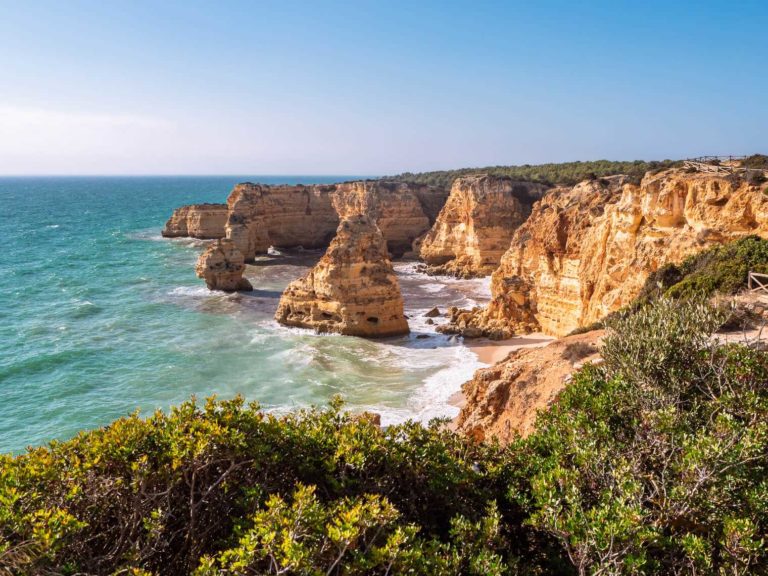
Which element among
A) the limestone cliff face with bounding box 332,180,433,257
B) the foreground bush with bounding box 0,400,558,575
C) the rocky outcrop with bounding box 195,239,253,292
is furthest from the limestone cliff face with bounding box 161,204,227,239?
the foreground bush with bounding box 0,400,558,575

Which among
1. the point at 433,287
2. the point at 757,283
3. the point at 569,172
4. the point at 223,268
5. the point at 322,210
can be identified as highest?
the point at 569,172

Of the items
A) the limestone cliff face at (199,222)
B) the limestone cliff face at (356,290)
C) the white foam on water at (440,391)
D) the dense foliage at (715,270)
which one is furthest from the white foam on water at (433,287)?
the limestone cliff face at (199,222)

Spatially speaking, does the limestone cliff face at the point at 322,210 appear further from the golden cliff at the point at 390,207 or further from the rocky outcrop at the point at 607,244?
the rocky outcrop at the point at 607,244

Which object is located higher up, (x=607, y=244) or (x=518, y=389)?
(x=607, y=244)

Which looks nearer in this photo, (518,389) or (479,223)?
(518,389)

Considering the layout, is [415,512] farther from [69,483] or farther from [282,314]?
[282,314]

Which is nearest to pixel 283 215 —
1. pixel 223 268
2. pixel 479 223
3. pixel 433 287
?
pixel 223 268

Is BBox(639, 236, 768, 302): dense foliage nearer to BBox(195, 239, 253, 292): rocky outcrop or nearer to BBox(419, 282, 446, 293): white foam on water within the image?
BBox(419, 282, 446, 293): white foam on water

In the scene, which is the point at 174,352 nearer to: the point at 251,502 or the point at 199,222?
the point at 251,502
